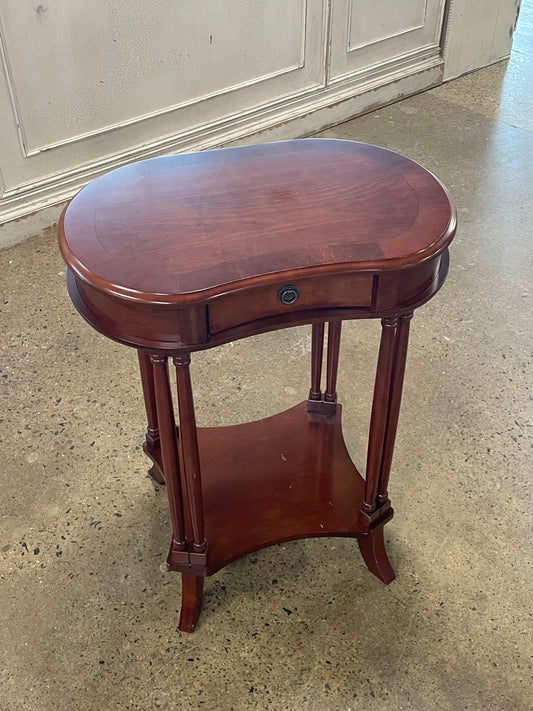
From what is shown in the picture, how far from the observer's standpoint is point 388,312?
144cm

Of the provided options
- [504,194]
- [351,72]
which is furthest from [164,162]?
[351,72]

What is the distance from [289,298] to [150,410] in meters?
0.71

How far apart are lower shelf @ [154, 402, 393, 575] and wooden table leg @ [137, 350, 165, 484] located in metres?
0.12

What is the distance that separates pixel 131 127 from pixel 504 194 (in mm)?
1622

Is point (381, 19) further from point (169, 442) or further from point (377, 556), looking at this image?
point (169, 442)

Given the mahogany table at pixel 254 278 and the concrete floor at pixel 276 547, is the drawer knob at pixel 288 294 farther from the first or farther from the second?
the concrete floor at pixel 276 547

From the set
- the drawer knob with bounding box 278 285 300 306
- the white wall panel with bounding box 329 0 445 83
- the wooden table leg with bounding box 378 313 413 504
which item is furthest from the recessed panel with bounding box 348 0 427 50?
the drawer knob with bounding box 278 285 300 306

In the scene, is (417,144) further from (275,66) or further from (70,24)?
(70,24)

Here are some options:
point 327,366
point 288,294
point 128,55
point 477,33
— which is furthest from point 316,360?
point 477,33

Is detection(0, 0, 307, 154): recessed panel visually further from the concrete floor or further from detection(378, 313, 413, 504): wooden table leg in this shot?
detection(378, 313, 413, 504): wooden table leg

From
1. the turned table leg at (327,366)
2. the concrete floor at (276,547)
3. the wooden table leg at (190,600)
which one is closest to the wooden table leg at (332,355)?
the turned table leg at (327,366)

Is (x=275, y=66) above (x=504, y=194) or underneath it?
above

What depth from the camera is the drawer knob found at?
135 centimetres

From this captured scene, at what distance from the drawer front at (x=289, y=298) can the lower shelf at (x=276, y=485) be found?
0.62m
